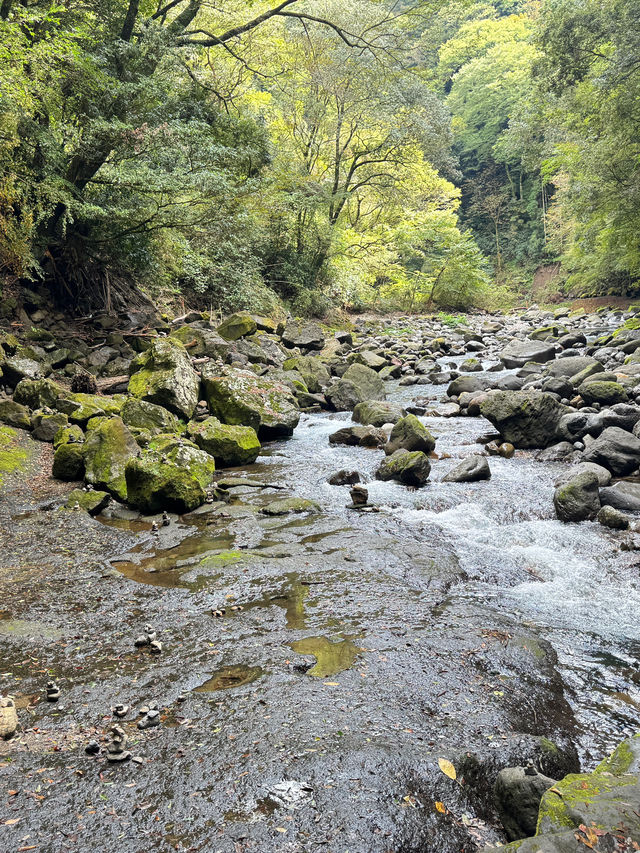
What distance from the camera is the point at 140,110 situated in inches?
416

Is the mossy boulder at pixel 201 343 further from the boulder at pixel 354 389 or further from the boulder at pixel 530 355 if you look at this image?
the boulder at pixel 530 355

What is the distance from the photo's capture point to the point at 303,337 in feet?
60.0

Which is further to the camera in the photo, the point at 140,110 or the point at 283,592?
the point at 140,110

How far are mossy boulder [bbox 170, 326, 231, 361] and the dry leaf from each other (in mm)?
11310

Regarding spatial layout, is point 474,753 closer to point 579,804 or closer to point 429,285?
point 579,804

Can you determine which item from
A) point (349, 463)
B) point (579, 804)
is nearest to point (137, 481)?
point (349, 463)

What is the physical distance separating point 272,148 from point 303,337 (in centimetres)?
703

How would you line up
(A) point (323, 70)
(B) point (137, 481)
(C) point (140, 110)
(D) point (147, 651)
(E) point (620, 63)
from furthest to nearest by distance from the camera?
(A) point (323, 70) → (E) point (620, 63) → (C) point (140, 110) → (B) point (137, 481) → (D) point (147, 651)

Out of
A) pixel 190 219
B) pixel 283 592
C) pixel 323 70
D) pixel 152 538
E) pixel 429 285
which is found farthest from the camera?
pixel 429 285

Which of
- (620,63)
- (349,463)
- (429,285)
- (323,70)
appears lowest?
(349,463)

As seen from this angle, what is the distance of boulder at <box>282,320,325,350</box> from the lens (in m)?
17.8

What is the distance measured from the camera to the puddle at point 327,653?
3227 millimetres

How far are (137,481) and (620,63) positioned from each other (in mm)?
17392

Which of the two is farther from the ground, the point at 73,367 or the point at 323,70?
the point at 323,70
